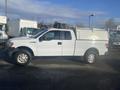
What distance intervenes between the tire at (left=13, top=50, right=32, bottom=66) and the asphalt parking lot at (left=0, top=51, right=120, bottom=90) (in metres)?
0.34

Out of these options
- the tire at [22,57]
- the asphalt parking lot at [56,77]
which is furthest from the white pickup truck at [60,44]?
the asphalt parking lot at [56,77]

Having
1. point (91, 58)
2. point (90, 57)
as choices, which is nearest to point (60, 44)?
point (90, 57)

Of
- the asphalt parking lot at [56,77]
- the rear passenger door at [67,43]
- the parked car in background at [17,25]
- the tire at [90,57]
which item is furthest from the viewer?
the parked car in background at [17,25]

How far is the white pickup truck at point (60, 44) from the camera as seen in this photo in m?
13.1

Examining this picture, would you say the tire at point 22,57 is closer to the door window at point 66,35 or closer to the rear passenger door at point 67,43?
the rear passenger door at point 67,43

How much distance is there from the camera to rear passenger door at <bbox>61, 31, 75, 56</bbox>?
1384cm

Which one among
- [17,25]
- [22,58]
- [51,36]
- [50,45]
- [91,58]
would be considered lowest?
[91,58]

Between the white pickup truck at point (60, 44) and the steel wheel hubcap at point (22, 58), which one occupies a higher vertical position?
the white pickup truck at point (60, 44)

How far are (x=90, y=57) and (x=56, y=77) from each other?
4.53 metres

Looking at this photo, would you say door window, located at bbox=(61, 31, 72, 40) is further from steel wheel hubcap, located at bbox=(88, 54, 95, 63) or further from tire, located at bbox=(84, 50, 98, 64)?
steel wheel hubcap, located at bbox=(88, 54, 95, 63)

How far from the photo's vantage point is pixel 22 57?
13047mm

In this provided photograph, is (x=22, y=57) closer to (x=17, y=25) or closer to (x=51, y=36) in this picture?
(x=51, y=36)

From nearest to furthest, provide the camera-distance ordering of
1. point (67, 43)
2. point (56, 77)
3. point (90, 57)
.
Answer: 1. point (56, 77)
2. point (67, 43)
3. point (90, 57)

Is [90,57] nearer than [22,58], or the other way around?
[22,58]
